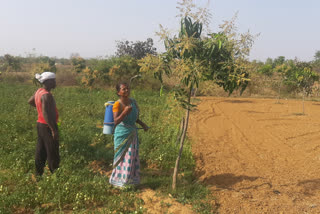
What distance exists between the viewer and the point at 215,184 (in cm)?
393

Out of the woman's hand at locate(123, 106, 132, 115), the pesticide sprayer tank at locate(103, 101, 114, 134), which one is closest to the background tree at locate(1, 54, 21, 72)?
the pesticide sprayer tank at locate(103, 101, 114, 134)

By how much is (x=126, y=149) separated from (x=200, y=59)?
1612mm

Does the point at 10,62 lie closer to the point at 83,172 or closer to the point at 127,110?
the point at 83,172

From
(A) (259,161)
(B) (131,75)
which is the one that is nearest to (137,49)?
(B) (131,75)

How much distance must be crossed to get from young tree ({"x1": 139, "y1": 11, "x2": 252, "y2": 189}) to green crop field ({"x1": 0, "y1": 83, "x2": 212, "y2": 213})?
47cm

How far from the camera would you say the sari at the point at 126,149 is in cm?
343

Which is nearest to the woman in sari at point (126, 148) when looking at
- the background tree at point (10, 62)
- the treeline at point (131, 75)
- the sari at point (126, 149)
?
the sari at point (126, 149)

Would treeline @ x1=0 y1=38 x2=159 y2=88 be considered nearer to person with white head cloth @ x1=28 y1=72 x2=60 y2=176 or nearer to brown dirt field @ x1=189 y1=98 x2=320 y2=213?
brown dirt field @ x1=189 y1=98 x2=320 y2=213

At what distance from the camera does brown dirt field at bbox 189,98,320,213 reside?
11.1 ft

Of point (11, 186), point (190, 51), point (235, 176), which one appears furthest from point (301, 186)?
point (11, 186)

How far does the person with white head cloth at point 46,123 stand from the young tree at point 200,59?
146cm

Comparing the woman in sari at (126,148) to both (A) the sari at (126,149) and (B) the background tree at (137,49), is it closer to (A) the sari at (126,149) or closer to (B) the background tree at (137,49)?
(A) the sari at (126,149)

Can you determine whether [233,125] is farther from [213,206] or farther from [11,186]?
[11,186]

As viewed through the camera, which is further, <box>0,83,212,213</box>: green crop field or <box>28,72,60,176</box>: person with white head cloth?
<box>28,72,60,176</box>: person with white head cloth
